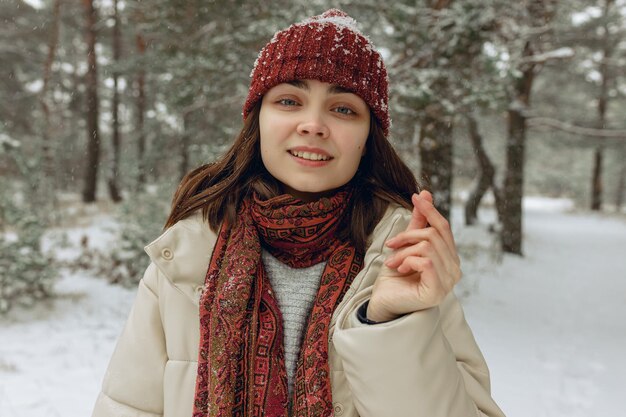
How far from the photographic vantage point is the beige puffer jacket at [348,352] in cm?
115

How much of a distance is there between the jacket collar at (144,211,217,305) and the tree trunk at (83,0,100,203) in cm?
1076

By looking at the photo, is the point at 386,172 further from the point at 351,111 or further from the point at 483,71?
the point at 483,71

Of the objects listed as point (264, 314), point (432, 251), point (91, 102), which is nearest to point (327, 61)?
point (432, 251)

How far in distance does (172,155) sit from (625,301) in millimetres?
10325

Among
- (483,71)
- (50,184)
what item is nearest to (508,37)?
(483,71)

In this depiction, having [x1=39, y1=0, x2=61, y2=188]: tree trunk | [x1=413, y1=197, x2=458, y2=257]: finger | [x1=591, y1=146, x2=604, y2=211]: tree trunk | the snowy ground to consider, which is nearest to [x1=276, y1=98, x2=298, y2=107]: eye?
[x1=413, y1=197, x2=458, y2=257]: finger

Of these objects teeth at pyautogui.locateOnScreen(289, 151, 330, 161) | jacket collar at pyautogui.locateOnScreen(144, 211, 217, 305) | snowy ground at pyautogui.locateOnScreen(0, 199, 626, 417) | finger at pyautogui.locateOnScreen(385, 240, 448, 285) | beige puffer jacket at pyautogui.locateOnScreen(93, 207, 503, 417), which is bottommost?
snowy ground at pyautogui.locateOnScreen(0, 199, 626, 417)

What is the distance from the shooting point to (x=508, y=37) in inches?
216

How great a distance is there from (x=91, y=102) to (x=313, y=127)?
13.4m

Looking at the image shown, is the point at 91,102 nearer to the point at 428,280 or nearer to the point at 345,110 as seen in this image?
the point at 345,110

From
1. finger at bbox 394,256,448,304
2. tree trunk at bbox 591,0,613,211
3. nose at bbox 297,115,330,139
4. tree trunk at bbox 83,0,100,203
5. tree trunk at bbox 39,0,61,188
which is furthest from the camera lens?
tree trunk at bbox 83,0,100,203

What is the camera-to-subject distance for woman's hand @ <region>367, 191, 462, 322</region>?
3.64ft

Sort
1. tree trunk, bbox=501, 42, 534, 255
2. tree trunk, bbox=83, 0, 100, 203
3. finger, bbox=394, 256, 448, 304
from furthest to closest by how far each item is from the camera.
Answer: tree trunk, bbox=83, 0, 100, 203 < tree trunk, bbox=501, 42, 534, 255 < finger, bbox=394, 256, 448, 304

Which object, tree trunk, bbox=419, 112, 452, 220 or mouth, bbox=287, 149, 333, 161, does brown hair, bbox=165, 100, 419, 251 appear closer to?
mouth, bbox=287, 149, 333, 161
